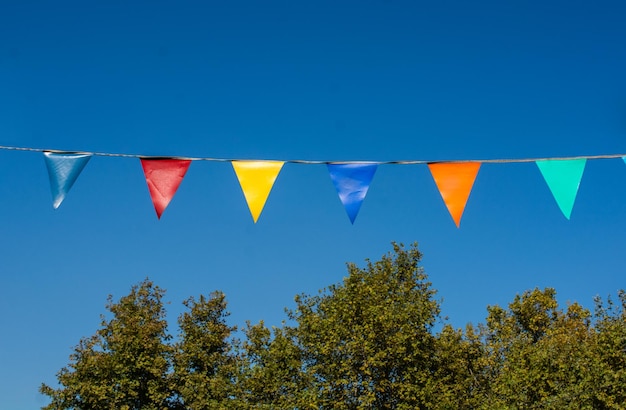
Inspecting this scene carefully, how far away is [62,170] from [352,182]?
399 cm

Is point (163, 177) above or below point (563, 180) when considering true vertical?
above

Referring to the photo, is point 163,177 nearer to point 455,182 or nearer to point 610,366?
point 455,182

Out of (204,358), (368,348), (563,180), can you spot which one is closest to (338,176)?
(563,180)

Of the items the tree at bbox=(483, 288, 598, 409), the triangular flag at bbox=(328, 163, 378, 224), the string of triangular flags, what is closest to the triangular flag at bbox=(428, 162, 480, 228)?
the string of triangular flags

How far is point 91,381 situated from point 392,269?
1229 centimetres

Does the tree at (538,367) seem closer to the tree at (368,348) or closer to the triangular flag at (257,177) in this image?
the tree at (368,348)

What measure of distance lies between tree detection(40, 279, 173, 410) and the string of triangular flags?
1840 centimetres

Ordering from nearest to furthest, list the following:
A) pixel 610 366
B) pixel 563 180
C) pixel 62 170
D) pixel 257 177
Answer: pixel 62 170
pixel 563 180
pixel 257 177
pixel 610 366

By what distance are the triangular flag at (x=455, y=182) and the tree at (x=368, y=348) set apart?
13346 mm

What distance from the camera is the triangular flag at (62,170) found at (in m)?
9.32

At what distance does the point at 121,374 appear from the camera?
26.5 m

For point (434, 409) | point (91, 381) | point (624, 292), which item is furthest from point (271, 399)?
point (624, 292)

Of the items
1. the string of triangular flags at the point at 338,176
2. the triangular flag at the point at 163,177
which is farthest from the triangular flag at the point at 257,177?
the triangular flag at the point at 163,177

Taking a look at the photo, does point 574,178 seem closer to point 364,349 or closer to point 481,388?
point 364,349
